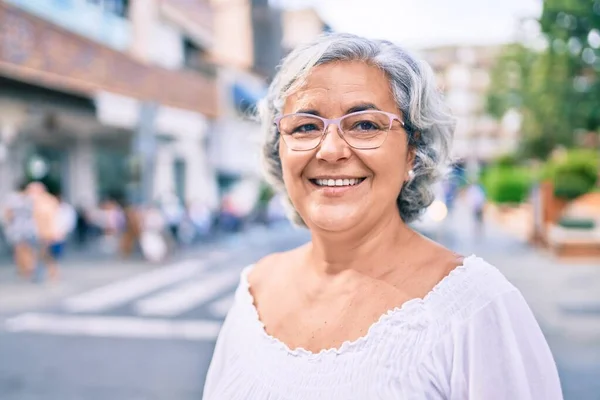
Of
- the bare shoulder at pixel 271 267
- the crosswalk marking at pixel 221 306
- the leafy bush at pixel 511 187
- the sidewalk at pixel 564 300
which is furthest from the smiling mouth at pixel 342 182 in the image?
the leafy bush at pixel 511 187

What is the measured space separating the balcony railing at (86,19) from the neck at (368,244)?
12011 mm

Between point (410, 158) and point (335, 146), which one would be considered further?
point (410, 158)

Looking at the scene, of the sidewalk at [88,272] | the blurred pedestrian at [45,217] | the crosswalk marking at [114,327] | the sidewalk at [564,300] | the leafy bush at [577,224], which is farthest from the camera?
the leafy bush at [577,224]

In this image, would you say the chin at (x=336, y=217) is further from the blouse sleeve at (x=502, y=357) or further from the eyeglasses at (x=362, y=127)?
the blouse sleeve at (x=502, y=357)

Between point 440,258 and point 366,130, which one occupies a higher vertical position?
point 366,130

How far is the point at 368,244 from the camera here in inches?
63.8

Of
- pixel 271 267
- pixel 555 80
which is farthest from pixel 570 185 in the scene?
pixel 271 267

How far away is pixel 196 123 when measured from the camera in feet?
77.7

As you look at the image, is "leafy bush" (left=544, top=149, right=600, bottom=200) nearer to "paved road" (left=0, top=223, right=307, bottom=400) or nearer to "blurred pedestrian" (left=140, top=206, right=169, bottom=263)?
"paved road" (left=0, top=223, right=307, bottom=400)

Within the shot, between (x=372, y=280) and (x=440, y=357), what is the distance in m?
0.30

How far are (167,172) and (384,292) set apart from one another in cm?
2303

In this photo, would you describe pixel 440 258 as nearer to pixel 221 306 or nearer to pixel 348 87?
pixel 348 87

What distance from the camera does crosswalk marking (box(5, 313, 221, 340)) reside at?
7.35 meters

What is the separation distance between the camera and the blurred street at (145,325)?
5641 millimetres
